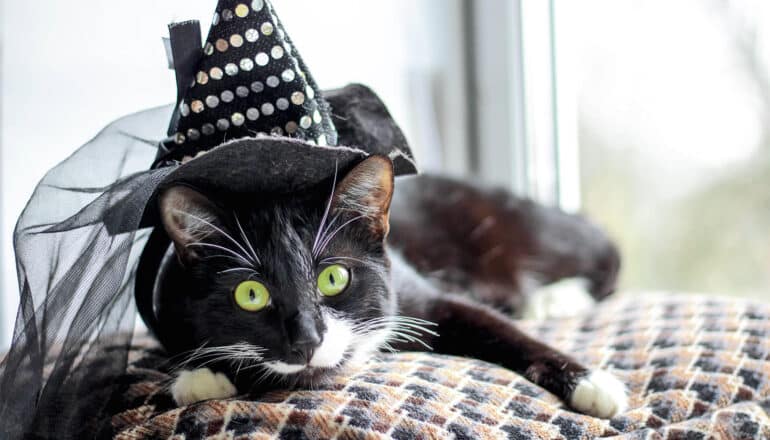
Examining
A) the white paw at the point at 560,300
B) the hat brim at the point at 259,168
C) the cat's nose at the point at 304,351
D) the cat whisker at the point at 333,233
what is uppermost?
the hat brim at the point at 259,168

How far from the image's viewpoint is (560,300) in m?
1.59

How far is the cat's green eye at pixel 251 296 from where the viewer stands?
36.8 inches

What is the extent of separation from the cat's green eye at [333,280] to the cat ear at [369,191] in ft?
0.28

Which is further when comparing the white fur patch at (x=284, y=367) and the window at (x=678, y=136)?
the window at (x=678, y=136)

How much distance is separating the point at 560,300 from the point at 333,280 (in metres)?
0.78

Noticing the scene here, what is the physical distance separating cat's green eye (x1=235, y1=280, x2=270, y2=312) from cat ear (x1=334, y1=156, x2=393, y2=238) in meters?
0.16

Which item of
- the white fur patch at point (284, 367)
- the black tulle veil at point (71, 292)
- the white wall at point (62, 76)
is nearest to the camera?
the black tulle veil at point (71, 292)

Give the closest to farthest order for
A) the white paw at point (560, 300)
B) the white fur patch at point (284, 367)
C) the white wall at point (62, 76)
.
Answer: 1. the white fur patch at point (284, 367)
2. the white paw at point (560, 300)
3. the white wall at point (62, 76)

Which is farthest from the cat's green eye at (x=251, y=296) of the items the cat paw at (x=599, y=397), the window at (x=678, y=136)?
the window at (x=678, y=136)

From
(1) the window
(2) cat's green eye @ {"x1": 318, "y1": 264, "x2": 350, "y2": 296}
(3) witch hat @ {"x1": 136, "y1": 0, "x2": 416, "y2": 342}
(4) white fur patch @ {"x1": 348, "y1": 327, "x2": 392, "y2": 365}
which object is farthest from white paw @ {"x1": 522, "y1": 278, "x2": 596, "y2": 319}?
(3) witch hat @ {"x1": 136, "y1": 0, "x2": 416, "y2": 342}

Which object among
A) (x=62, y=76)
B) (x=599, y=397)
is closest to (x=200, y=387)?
(x=599, y=397)

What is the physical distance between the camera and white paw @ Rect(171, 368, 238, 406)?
0.93m

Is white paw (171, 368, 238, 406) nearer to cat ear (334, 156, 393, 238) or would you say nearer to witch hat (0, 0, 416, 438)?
witch hat (0, 0, 416, 438)

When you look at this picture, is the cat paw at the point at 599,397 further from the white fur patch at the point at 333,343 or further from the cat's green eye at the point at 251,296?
the cat's green eye at the point at 251,296
